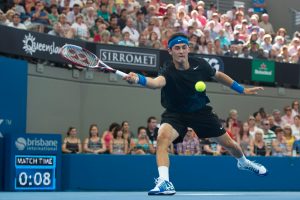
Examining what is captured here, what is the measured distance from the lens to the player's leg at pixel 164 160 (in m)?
8.27

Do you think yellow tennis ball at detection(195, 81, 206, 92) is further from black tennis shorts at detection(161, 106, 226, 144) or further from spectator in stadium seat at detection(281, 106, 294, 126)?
spectator in stadium seat at detection(281, 106, 294, 126)

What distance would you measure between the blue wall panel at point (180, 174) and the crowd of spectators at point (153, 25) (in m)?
3.47

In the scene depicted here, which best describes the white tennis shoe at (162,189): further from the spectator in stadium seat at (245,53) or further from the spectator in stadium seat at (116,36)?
the spectator in stadium seat at (245,53)

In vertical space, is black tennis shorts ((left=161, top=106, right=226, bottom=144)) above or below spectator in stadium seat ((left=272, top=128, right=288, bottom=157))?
above

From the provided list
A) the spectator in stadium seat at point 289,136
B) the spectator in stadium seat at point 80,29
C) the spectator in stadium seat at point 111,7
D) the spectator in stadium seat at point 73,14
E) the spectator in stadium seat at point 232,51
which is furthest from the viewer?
the spectator in stadium seat at point 232,51

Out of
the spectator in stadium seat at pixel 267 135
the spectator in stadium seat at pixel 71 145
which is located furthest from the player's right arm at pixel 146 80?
the spectator in stadium seat at pixel 267 135

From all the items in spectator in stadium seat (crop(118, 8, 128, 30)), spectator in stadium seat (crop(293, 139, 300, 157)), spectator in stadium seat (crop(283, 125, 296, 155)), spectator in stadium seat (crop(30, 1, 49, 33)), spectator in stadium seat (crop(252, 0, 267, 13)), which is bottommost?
spectator in stadium seat (crop(293, 139, 300, 157))

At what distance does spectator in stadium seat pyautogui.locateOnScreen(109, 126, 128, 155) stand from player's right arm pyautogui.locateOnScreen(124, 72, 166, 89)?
608 centimetres

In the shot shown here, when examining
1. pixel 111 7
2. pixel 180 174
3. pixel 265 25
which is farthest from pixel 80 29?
pixel 265 25

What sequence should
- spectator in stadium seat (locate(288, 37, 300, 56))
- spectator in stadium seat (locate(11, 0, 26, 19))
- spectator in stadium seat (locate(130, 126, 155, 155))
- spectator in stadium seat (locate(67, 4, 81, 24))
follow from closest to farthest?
spectator in stadium seat (locate(130, 126, 155, 155))
spectator in stadium seat (locate(11, 0, 26, 19))
spectator in stadium seat (locate(67, 4, 81, 24))
spectator in stadium seat (locate(288, 37, 300, 56))

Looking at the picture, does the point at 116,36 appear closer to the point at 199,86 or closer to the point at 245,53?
the point at 245,53

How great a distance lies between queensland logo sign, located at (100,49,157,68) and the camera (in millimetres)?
16719

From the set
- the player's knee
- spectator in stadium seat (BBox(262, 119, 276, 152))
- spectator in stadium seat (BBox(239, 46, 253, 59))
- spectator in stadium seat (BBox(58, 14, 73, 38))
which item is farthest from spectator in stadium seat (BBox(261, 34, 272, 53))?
the player's knee

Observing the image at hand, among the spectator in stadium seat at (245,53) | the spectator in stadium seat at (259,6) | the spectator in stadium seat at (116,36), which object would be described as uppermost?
the spectator in stadium seat at (259,6)
